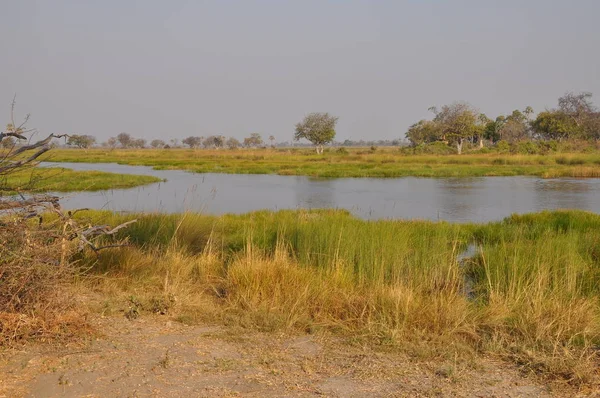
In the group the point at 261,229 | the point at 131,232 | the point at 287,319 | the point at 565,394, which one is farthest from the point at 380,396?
the point at 261,229

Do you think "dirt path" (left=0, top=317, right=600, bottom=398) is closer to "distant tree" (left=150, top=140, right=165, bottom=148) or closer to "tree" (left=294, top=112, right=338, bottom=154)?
"tree" (left=294, top=112, right=338, bottom=154)

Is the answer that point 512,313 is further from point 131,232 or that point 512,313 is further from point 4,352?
point 131,232

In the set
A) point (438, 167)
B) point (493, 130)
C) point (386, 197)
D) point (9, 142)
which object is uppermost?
point (493, 130)

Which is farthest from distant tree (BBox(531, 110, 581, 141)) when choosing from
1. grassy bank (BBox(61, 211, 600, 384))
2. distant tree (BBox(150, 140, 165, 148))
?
distant tree (BBox(150, 140, 165, 148))

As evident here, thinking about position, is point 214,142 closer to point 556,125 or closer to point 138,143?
point 138,143

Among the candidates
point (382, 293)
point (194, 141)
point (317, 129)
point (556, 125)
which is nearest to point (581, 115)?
point (556, 125)

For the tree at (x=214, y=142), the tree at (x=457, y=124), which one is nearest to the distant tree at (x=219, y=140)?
the tree at (x=214, y=142)

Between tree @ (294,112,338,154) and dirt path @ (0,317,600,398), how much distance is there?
67.6 m

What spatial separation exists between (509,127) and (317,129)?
24.4 metres

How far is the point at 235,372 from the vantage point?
3721 mm

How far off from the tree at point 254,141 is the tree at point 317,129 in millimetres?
46182

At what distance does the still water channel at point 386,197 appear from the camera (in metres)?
15.7

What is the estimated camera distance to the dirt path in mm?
3416

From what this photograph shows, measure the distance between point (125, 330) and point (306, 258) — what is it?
8.80ft
